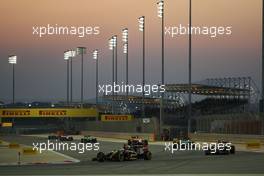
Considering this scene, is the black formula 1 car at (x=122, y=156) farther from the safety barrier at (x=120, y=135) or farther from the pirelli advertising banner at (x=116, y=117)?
the pirelli advertising banner at (x=116, y=117)

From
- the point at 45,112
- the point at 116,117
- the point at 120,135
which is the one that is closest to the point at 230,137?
the point at 45,112

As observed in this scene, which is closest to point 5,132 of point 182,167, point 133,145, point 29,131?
point 29,131

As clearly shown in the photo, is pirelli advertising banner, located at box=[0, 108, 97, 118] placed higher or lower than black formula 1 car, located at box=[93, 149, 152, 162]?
higher

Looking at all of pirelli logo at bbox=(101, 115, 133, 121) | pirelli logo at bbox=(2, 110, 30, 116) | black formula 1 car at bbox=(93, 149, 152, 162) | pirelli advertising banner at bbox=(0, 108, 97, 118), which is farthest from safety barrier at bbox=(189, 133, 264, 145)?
pirelli logo at bbox=(2, 110, 30, 116)

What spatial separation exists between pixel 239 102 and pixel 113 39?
86.8 feet

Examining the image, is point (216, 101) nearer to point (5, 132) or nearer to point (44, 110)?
point (44, 110)

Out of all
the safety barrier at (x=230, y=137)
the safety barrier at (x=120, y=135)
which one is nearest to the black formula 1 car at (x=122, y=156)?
the safety barrier at (x=230, y=137)

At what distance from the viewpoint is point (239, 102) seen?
110 m

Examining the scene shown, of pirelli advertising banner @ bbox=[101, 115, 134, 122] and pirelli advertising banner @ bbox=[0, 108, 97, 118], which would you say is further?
pirelli advertising banner @ bbox=[101, 115, 134, 122]

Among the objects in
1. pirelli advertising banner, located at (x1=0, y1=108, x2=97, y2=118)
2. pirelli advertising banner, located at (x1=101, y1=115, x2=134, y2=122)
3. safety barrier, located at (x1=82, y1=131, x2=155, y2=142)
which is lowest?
safety barrier, located at (x1=82, y1=131, x2=155, y2=142)

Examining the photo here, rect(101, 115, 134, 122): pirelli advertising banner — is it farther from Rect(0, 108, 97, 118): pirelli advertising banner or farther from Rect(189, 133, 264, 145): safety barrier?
Rect(189, 133, 264, 145): safety barrier

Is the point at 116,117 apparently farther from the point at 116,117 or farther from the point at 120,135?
the point at 120,135

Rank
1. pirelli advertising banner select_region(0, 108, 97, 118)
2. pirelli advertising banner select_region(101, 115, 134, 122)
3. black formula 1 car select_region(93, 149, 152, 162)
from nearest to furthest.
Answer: black formula 1 car select_region(93, 149, 152, 162)
pirelli advertising banner select_region(0, 108, 97, 118)
pirelli advertising banner select_region(101, 115, 134, 122)

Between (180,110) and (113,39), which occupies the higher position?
(113,39)
